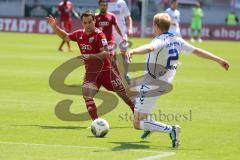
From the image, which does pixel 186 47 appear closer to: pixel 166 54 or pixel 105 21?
pixel 166 54

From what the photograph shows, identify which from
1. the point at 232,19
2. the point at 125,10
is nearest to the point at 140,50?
the point at 125,10

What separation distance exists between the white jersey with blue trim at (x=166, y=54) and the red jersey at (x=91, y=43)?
1.70 meters

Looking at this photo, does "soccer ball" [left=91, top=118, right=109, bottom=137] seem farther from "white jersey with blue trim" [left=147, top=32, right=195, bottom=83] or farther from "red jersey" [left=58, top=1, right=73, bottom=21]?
"red jersey" [left=58, top=1, right=73, bottom=21]

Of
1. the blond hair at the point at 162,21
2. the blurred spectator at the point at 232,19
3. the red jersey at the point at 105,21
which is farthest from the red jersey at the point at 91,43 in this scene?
the blurred spectator at the point at 232,19

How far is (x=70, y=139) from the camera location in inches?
503

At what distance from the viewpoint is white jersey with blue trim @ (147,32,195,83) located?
39.8 ft

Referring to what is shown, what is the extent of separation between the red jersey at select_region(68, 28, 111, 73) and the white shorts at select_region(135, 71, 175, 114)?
167 centimetres

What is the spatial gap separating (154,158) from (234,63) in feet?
74.6

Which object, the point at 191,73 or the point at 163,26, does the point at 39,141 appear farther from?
the point at 191,73

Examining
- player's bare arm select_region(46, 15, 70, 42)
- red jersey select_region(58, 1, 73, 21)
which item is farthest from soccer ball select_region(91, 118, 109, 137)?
red jersey select_region(58, 1, 73, 21)

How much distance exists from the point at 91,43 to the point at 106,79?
2.56 ft

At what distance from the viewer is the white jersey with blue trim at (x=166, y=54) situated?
→ 39.8 feet

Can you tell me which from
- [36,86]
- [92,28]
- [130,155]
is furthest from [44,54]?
[130,155]

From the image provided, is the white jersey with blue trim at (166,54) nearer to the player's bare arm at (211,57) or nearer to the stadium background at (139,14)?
the player's bare arm at (211,57)
